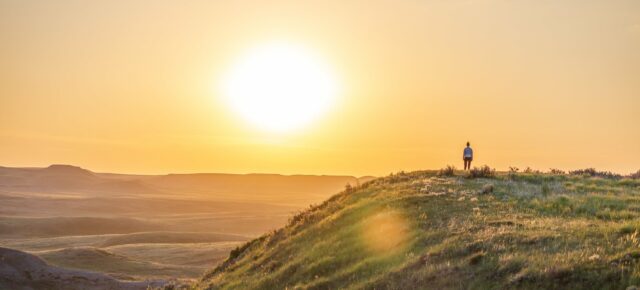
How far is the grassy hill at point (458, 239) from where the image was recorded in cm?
1314

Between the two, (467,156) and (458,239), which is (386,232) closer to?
(458,239)

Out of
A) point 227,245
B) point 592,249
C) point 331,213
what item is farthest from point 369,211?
point 227,245

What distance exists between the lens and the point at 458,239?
1698cm

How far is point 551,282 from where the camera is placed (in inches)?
480

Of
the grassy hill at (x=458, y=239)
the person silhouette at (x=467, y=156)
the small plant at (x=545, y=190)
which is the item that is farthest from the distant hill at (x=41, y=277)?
the small plant at (x=545, y=190)

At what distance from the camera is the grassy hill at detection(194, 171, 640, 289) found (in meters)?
13.1

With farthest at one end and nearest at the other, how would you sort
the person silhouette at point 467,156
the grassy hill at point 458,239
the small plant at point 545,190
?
1. the person silhouette at point 467,156
2. the small plant at point 545,190
3. the grassy hill at point 458,239

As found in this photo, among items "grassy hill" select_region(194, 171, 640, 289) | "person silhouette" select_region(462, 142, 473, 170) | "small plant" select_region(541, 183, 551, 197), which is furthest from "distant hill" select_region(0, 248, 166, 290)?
"small plant" select_region(541, 183, 551, 197)

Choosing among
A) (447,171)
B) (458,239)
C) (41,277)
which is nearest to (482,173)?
(447,171)

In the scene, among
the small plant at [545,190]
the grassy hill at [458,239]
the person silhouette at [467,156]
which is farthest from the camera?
the person silhouette at [467,156]

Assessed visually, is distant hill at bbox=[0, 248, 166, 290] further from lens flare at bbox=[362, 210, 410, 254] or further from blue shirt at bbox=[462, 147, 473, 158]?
lens flare at bbox=[362, 210, 410, 254]

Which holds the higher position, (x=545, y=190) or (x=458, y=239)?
(x=545, y=190)

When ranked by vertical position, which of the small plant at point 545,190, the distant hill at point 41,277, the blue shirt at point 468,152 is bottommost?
the distant hill at point 41,277

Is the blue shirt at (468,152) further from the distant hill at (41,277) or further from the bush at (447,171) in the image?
the distant hill at (41,277)
